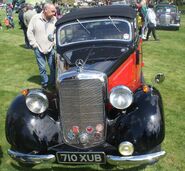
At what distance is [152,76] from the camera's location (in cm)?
1016

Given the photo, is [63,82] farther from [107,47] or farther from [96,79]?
[107,47]

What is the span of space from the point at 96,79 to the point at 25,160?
1418 millimetres

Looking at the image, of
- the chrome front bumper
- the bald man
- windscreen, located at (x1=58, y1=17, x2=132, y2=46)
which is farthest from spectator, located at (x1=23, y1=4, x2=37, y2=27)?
the chrome front bumper

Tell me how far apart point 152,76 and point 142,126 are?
599 cm

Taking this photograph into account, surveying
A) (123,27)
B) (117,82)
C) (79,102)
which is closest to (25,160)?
(79,102)

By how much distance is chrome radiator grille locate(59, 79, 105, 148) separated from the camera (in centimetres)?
440

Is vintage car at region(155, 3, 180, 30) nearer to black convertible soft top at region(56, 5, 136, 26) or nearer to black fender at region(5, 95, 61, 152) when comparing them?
black convertible soft top at region(56, 5, 136, 26)

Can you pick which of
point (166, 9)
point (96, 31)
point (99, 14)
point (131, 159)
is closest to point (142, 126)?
point (131, 159)

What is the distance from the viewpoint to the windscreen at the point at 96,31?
5777mm

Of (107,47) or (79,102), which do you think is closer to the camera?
(79,102)

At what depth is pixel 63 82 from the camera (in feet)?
14.6

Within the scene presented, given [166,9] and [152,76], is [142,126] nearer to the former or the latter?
[152,76]

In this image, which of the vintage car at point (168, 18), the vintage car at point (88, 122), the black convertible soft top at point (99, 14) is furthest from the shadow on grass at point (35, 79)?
the vintage car at point (168, 18)

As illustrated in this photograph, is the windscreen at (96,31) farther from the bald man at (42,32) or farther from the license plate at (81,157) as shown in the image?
the license plate at (81,157)
